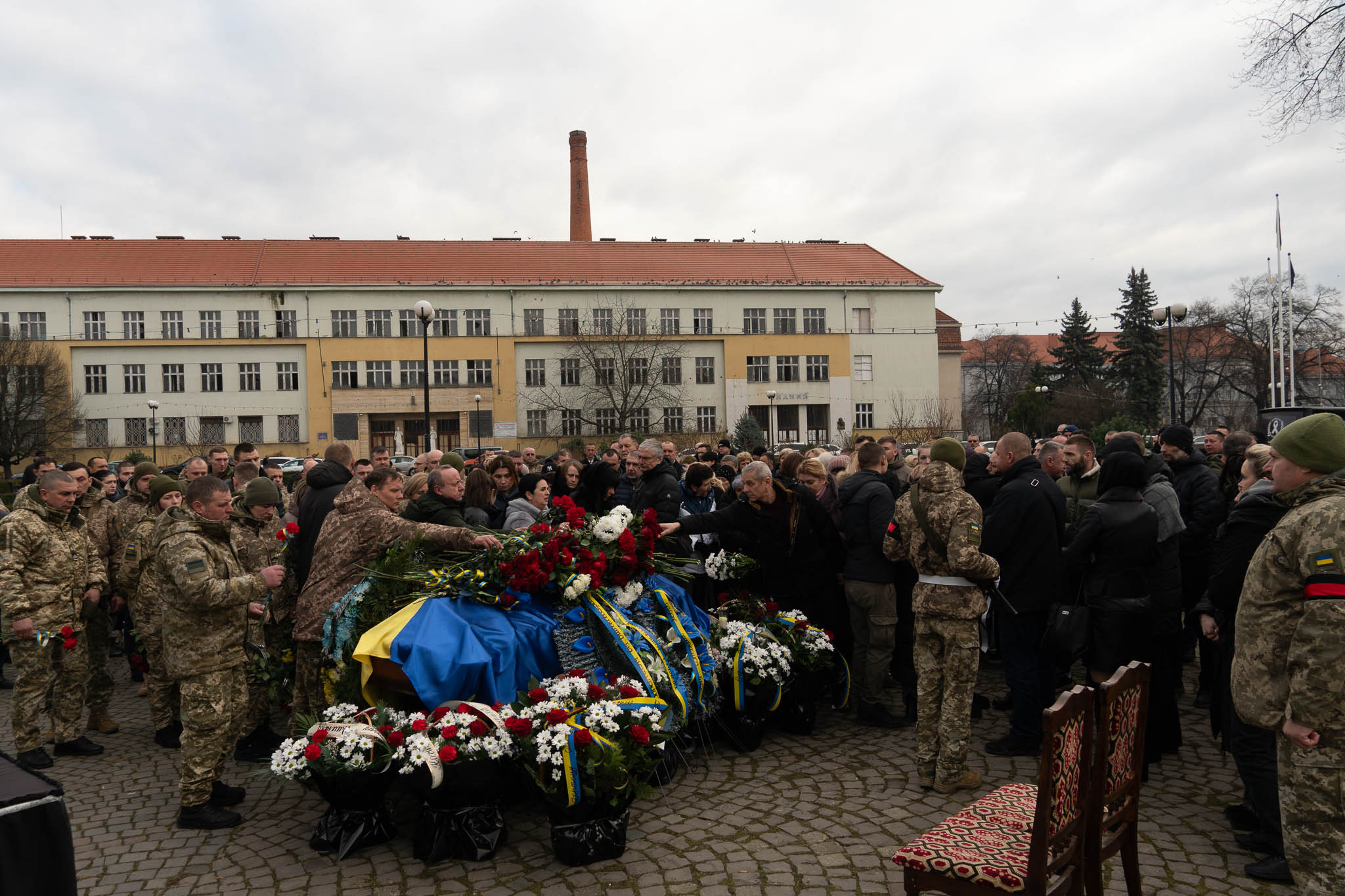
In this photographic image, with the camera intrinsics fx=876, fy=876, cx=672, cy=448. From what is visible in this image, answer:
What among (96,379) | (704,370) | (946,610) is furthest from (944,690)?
(96,379)

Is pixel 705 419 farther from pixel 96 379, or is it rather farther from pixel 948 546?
pixel 948 546

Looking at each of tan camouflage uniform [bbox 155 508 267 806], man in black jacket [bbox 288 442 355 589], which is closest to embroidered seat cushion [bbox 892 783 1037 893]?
tan camouflage uniform [bbox 155 508 267 806]

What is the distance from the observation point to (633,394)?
54844 millimetres

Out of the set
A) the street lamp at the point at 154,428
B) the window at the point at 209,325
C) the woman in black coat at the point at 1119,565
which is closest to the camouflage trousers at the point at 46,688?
the woman in black coat at the point at 1119,565

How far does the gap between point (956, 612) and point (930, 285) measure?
5460cm

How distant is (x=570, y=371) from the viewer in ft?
179

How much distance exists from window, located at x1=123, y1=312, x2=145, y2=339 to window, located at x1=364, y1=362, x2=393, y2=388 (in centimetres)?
1248

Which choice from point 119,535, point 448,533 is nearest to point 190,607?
point 448,533

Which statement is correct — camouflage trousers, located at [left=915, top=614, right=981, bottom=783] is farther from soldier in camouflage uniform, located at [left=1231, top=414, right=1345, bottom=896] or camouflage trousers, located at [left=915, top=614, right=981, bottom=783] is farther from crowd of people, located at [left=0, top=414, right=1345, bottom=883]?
soldier in camouflage uniform, located at [left=1231, top=414, right=1345, bottom=896]

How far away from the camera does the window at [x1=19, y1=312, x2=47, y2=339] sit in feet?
160

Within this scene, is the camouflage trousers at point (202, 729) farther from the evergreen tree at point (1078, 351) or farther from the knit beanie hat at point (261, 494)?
the evergreen tree at point (1078, 351)

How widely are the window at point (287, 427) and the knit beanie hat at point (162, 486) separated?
1867 inches

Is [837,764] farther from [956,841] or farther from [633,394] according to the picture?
[633,394]

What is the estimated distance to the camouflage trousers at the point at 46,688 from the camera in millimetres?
6500
